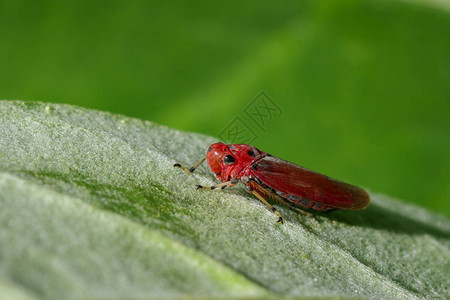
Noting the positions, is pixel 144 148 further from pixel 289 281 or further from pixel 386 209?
pixel 386 209

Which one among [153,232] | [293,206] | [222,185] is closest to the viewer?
[153,232]

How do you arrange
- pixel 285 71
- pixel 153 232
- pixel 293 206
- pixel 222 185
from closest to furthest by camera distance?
1. pixel 153 232
2. pixel 222 185
3. pixel 293 206
4. pixel 285 71

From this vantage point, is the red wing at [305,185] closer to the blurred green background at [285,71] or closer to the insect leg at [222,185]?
the insect leg at [222,185]

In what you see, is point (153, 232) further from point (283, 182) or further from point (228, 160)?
point (283, 182)

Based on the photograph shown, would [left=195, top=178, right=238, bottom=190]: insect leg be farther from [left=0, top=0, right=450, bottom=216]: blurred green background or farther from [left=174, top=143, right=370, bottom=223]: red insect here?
[left=0, top=0, right=450, bottom=216]: blurred green background

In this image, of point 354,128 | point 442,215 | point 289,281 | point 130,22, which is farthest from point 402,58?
point 289,281

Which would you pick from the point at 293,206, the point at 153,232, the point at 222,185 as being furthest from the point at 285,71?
the point at 153,232
